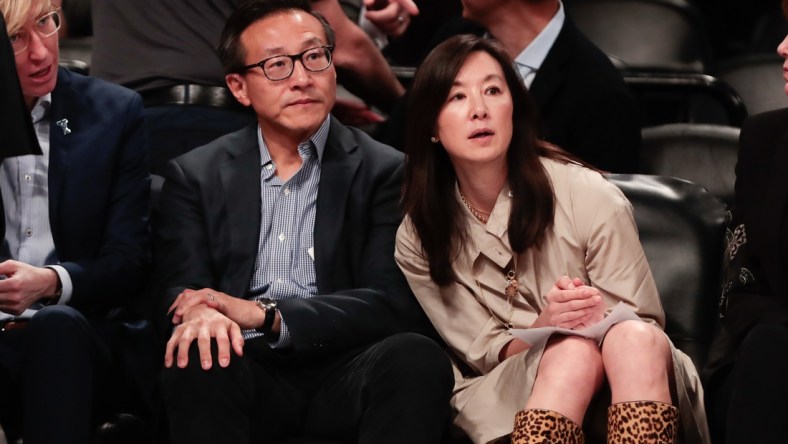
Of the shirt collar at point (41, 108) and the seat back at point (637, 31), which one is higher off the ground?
the shirt collar at point (41, 108)

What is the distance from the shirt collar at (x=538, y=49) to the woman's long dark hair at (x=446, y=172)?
76cm

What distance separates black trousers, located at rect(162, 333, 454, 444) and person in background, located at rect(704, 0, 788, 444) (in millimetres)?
569

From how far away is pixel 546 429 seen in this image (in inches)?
107

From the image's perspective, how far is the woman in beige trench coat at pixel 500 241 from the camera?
115 inches

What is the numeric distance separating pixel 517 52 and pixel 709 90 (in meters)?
0.63

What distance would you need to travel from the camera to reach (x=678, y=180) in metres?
3.31

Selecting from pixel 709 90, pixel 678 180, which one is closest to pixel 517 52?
pixel 709 90

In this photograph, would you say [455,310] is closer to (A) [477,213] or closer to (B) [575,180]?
(A) [477,213]

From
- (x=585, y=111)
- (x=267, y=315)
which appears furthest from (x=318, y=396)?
(x=585, y=111)

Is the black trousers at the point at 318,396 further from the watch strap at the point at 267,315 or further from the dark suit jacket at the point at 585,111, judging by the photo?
the dark suit jacket at the point at 585,111

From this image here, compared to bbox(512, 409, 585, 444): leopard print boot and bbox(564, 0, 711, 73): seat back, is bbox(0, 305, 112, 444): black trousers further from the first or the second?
bbox(564, 0, 711, 73): seat back

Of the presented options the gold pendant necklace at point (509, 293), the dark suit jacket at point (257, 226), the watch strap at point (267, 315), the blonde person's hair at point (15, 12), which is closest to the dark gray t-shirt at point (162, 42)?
the dark suit jacket at point (257, 226)

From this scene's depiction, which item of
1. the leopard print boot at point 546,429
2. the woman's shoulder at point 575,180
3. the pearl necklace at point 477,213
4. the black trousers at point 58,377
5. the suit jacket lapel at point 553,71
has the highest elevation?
the woman's shoulder at point 575,180

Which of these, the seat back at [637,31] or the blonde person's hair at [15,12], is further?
the seat back at [637,31]
